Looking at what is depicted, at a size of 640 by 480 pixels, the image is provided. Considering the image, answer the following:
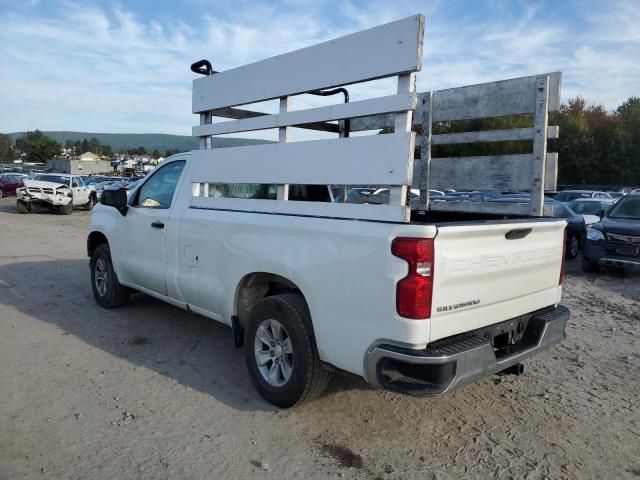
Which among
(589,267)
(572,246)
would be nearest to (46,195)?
(572,246)

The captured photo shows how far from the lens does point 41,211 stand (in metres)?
24.7

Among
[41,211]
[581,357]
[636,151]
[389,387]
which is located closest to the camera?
[389,387]

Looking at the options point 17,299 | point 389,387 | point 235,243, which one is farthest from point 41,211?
point 389,387

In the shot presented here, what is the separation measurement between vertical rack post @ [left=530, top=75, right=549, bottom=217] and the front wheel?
28.2 feet

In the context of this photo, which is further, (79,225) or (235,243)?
(79,225)

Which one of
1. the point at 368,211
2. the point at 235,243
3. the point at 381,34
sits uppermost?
the point at 381,34

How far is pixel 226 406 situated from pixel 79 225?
16580mm

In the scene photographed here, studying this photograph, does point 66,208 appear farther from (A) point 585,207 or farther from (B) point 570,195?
(B) point 570,195

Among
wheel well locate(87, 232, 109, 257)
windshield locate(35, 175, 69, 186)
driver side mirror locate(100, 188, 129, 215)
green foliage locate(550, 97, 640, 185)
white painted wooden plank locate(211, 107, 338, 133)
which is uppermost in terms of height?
green foliage locate(550, 97, 640, 185)

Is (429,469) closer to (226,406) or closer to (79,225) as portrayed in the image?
(226,406)

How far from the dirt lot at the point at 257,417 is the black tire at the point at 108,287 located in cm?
58

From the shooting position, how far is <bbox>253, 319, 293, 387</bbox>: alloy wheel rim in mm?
3859

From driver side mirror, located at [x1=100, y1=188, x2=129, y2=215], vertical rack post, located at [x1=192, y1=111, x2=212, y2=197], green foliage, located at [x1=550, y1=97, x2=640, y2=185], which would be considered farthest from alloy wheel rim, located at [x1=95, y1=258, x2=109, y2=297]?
green foliage, located at [x1=550, y1=97, x2=640, y2=185]

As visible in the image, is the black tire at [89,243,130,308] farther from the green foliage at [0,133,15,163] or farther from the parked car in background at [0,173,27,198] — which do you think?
the green foliage at [0,133,15,163]
